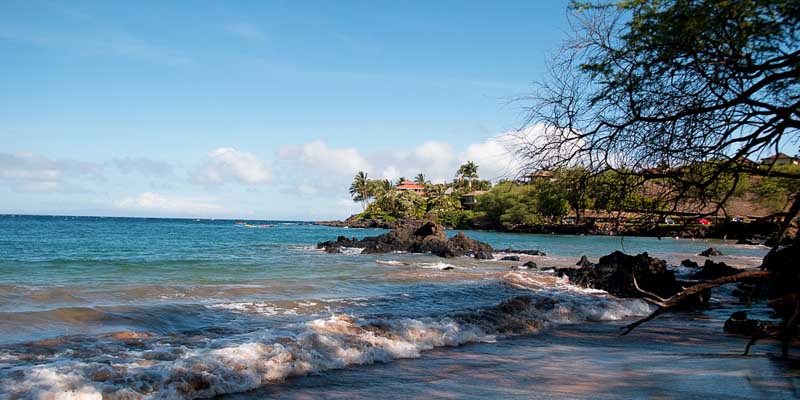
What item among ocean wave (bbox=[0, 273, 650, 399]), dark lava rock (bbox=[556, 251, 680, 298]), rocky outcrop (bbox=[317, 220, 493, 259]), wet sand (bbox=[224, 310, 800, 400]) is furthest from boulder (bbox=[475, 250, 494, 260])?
wet sand (bbox=[224, 310, 800, 400])

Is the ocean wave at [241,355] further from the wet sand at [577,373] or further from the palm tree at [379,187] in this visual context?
the palm tree at [379,187]

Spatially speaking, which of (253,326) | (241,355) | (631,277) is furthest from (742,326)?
(253,326)

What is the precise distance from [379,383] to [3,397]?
3887 millimetres

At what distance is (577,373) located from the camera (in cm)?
689

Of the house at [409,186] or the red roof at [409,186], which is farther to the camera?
the red roof at [409,186]

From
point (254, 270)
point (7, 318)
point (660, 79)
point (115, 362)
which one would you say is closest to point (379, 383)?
point (115, 362)

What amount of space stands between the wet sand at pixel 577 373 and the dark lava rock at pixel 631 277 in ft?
20.3

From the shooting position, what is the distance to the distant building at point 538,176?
7.48 m

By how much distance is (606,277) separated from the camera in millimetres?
17047

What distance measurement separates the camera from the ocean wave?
6.10 metres

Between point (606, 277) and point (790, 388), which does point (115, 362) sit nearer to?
point (790, 388)

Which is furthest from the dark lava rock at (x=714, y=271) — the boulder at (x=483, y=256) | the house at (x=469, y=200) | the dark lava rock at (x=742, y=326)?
the house at (x=469, y=200)

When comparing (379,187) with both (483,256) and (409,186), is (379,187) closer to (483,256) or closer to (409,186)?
(409,186)

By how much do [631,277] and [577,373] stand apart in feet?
33.8
